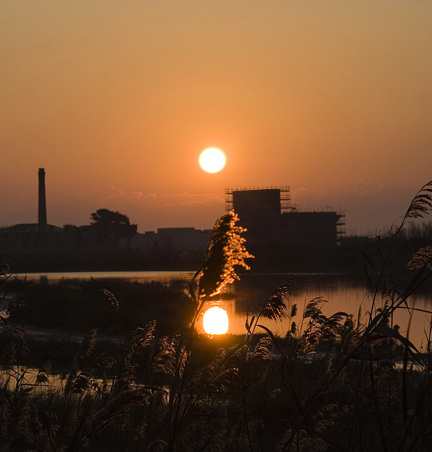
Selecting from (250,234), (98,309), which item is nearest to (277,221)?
(250,234)

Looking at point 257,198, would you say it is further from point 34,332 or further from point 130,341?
point 130,341

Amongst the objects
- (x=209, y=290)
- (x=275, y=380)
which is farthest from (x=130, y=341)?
(x=275, y=380)

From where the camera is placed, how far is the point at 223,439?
3252 millimetres

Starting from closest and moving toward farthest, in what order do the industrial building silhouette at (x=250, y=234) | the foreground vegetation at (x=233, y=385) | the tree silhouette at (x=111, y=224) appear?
the foreground vegetation at (x=233, y=385) → the industrial building silhouette at (x=250, y=234) → the tree silhouette at (x=111, y=224)

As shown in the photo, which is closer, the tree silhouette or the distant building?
the distant building

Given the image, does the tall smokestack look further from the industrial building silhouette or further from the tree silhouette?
the tree silhouette

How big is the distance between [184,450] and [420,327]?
773 inches

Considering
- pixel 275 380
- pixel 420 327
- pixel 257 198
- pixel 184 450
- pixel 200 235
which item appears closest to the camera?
pixel 184 450

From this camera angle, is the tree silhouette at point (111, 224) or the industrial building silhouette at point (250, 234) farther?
the tree silhouette at point (111, 224)

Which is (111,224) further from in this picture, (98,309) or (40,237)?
(98,309)

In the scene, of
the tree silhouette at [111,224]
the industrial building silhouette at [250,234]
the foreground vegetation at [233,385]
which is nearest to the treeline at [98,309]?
the foreground vegetation at [233,385]

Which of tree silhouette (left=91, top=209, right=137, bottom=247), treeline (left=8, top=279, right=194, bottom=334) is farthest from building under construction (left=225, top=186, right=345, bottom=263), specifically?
treeline (left=8, top=279, right=194, bottom=334)

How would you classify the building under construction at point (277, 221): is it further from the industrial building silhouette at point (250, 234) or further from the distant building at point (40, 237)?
the distant building at point (40, 237)

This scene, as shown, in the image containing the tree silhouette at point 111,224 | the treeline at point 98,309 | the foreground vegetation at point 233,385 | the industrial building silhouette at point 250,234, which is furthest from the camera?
the tree silhouette at point 111,224
